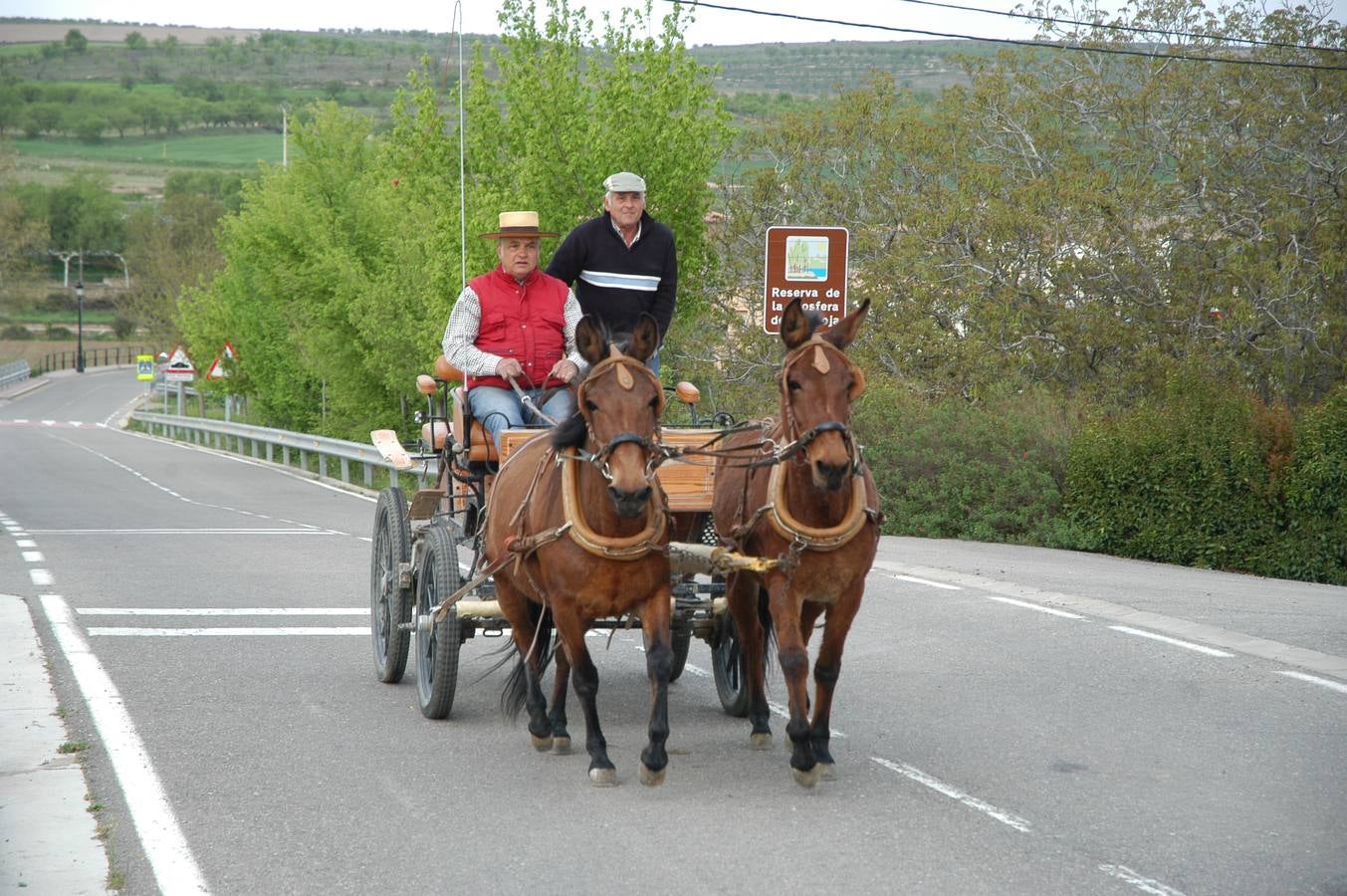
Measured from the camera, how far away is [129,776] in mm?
7160

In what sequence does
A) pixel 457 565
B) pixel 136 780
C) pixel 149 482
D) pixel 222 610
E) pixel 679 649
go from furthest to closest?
pixel 149 482 → pixel 222 610 → pixel 679 649 → pixel 457 565 → pixel 136 780

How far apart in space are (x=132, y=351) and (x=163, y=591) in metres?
124

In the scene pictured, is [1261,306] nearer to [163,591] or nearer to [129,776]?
[163,591]

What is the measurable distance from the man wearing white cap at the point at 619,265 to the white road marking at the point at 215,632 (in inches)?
141

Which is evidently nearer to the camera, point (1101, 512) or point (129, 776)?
point (129, 776)

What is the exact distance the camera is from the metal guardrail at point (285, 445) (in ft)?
97.4

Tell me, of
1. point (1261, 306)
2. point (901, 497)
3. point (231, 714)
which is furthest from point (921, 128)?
point (231, 714)

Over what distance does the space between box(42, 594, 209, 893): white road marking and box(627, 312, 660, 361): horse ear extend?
2.75 m

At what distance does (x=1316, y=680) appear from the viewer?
377 inches

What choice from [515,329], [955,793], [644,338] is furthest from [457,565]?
[955,793]

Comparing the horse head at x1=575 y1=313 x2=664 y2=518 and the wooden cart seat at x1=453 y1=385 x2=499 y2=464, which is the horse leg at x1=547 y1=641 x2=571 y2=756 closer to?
the horse head at x1=575 y1=313 x2=664 y2=518

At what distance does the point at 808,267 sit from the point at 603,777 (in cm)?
1096

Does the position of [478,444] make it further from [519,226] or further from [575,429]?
[575,429]

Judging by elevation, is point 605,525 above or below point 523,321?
below
